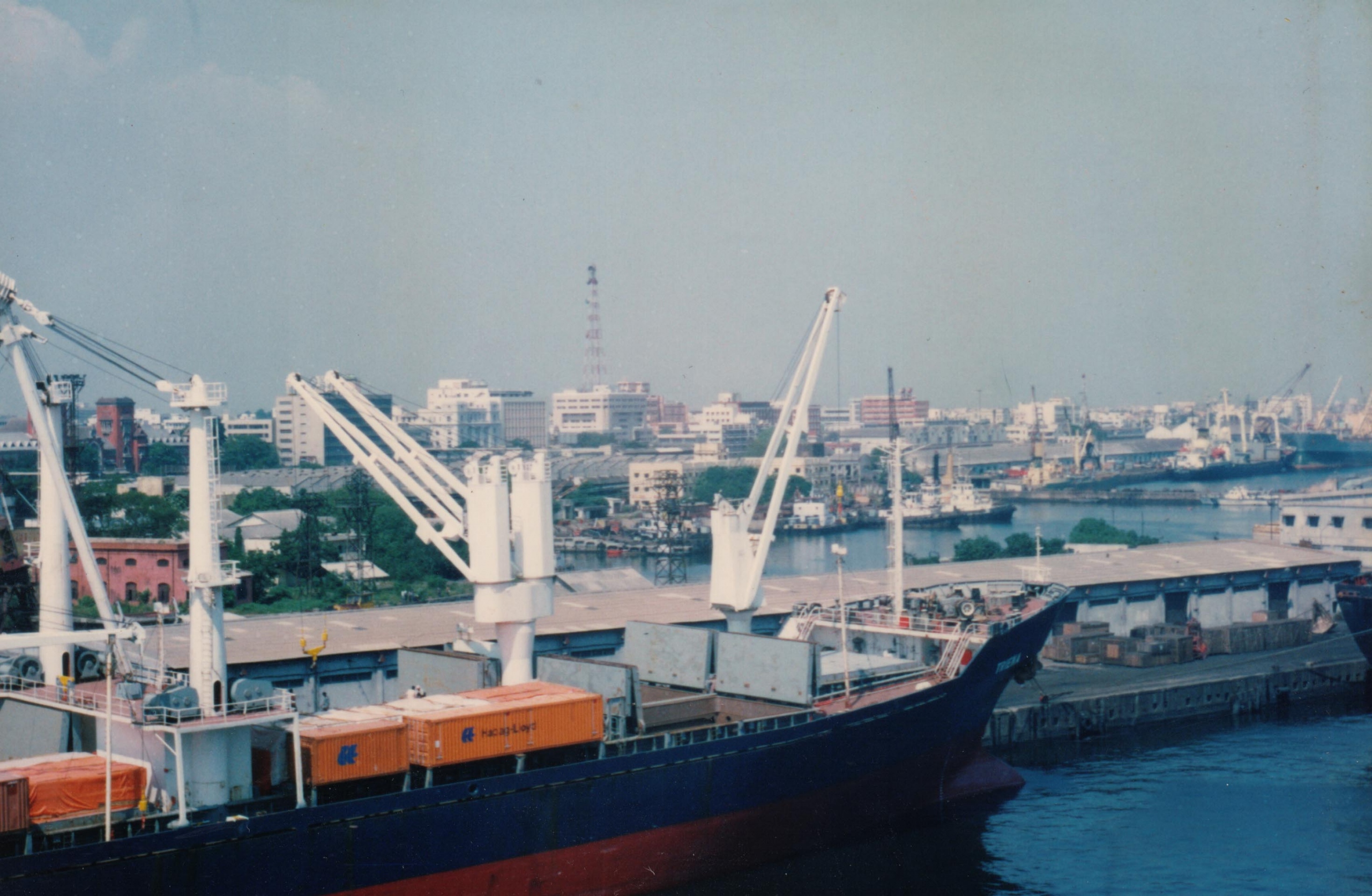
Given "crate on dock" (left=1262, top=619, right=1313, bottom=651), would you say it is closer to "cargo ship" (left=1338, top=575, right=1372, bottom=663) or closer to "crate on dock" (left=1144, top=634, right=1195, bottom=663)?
"cargo ship" (left=1338, top=575, right=1372, bottom=663)

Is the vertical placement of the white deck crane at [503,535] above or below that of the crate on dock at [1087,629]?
above

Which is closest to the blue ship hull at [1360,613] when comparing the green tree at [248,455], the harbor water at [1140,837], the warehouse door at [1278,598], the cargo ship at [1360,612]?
the cargo ship at [1360,612]

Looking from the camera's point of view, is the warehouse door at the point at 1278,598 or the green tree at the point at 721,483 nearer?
the warehouse door at the point at 1278,598

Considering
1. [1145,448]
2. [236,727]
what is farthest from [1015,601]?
[1145,448]

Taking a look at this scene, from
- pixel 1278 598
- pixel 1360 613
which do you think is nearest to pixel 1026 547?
pixel 1278 598

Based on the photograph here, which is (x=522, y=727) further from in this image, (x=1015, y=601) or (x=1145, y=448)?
(x=1145, y=448)

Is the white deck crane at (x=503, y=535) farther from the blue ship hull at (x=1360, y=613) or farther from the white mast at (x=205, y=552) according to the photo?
the blue ship hull at (x=1360, y=613)

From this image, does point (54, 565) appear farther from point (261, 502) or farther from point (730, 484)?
point (730, 484)
